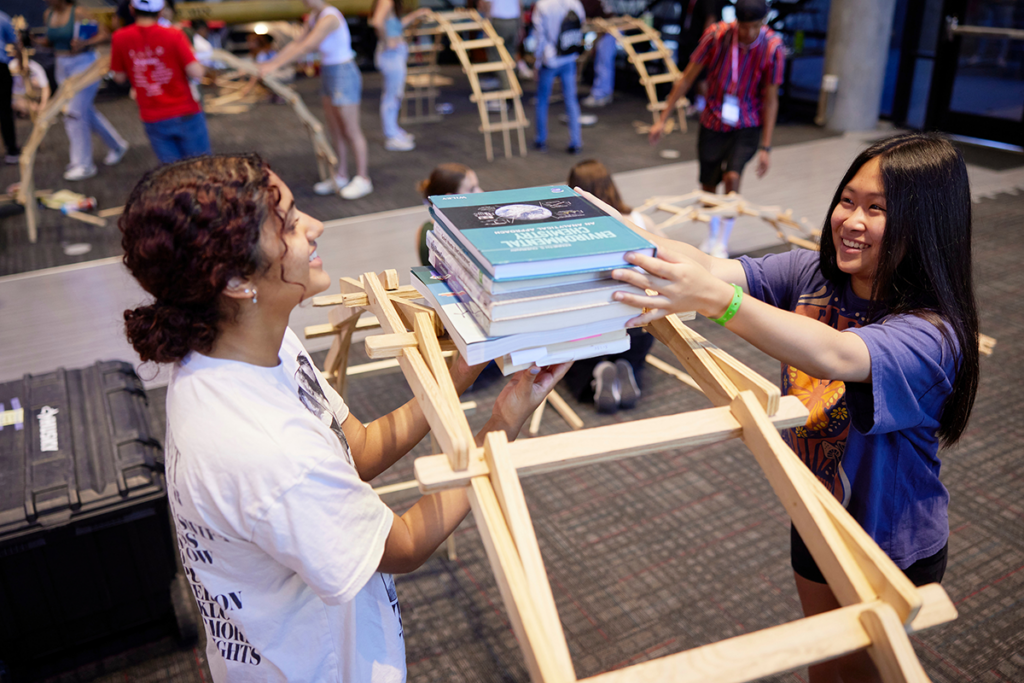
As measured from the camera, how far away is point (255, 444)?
3.08 ft

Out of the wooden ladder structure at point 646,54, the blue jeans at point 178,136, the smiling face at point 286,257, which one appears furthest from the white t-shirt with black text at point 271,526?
the wooden ladder structure at point 646,54

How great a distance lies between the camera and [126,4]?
5.55 m

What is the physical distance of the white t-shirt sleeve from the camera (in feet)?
3.09

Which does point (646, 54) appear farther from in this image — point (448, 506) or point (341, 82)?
point (448, 506)

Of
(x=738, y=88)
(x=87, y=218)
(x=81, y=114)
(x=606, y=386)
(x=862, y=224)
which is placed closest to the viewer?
(x=862, y=224)

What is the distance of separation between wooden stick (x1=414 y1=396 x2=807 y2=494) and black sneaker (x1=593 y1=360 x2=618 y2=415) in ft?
7.17

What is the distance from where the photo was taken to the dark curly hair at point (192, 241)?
0.94m

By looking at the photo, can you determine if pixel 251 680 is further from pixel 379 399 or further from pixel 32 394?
pixel 379 399

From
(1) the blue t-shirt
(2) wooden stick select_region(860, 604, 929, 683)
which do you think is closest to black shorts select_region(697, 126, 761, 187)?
(1) the blue t-shirt

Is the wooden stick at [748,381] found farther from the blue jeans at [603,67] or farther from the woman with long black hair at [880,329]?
the blue jeans at [603,67]

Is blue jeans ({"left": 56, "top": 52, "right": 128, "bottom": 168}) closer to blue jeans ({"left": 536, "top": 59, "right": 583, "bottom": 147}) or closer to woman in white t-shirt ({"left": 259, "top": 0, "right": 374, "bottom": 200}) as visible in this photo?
woman in white t-shirt ({"left": 259, "top": 0, "right": 374, "bottom": 200})

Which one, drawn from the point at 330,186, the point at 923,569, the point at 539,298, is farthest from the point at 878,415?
the point at 330,186

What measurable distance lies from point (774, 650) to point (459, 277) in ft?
2.14

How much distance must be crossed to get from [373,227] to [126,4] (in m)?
2.57
